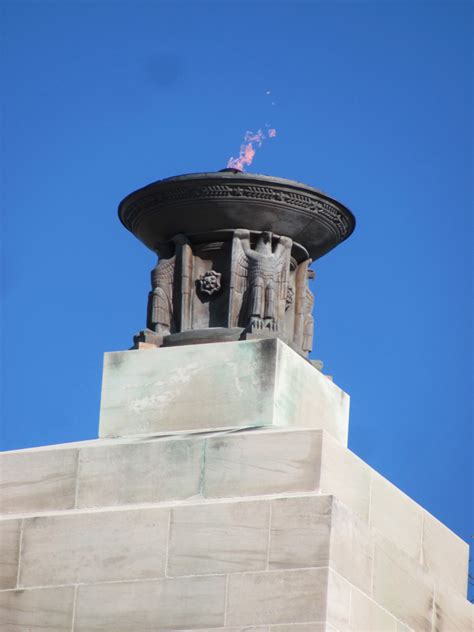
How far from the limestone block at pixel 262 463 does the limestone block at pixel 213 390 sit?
0.88 m

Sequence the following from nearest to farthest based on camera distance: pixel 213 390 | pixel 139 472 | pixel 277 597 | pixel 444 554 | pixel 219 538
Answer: pixel 277 597, pixel 219 538, pixel 139 472, pixel 213 390, pixel 444 554

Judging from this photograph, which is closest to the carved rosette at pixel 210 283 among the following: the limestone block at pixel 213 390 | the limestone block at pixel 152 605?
the limestone block at pixel 213 390

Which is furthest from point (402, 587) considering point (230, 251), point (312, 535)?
point (230, 251)

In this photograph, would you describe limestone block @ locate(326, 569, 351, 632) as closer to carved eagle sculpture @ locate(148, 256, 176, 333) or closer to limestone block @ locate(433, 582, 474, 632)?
limestone block @ locate(433, 582, 474, 632)

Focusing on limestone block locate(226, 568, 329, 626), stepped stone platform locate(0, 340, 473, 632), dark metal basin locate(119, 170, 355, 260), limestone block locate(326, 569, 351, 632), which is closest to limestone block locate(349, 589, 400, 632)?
stepped stone platform locate(0, 340, 473, 632)

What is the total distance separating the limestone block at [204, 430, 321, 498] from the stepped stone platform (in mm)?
15

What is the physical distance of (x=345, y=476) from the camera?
1844cm

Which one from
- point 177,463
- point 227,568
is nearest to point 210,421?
point 177,463

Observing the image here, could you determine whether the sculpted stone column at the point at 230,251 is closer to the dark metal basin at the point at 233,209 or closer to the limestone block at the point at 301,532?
the dark metal basin at the point at 233,209

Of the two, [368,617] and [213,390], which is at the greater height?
[213,390]

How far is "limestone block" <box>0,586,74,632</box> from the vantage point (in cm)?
1828

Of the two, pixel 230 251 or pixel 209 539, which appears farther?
pixel 230 251

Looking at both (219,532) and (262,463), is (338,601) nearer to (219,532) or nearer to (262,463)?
(219,532)

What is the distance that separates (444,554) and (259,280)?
3.87m
